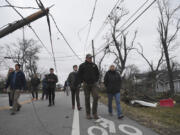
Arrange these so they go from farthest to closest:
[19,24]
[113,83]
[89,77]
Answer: [19,24], [113,83], [89,77]

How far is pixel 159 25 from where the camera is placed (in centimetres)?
2427

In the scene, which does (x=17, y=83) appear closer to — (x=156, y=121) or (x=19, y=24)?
(x=19, y=24)

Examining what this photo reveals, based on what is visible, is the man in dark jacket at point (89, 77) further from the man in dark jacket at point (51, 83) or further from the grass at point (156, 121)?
the man in dark jacket at point (51, 83)

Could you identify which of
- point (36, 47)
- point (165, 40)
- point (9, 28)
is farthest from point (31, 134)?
point (36, 47)

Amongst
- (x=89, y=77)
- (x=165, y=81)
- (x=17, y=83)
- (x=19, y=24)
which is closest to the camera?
(x=89, y=77)

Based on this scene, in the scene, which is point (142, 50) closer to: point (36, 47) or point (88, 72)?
point (36, 47)

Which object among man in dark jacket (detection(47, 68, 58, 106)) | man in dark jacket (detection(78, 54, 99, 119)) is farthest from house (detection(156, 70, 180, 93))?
man in dark jacket (detection(78, 54, 99, 119))

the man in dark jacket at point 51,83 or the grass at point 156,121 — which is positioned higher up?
the man in dark jacket at point 51,83

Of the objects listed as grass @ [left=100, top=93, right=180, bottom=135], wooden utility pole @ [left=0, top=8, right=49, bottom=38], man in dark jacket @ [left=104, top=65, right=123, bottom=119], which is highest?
wooden utility pole @ [left=0, top=8, right=49, bottom=38]

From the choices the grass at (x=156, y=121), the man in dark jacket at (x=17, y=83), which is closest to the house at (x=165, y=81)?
the grass at (x=156, y=121)

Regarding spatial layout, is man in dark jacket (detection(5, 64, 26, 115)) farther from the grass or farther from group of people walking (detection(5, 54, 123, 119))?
the grass

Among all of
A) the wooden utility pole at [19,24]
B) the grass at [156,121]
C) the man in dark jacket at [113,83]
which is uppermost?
the wooden utility pole at [19,24]

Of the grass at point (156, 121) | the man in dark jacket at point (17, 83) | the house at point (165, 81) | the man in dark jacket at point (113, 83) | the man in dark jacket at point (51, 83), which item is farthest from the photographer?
the house at point (165, 81)

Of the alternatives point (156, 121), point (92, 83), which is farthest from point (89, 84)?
point (156, 121)
